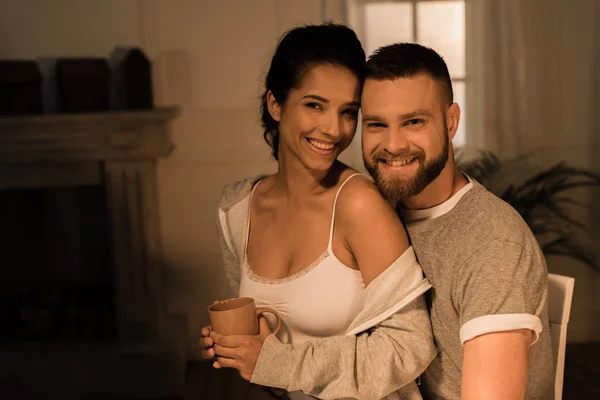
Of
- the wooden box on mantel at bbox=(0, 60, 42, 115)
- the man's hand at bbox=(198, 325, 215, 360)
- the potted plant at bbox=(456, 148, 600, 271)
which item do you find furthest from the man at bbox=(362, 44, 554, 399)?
the wooden box on mantel at bbox=(0, 60, 42, 115)

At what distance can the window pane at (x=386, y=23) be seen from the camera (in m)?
3.13

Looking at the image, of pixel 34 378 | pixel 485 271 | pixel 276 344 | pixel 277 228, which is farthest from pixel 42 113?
pixel 485 271

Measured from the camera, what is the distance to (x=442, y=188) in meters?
1.35

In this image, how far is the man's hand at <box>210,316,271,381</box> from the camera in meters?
1.34

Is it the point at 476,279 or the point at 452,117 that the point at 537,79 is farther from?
the point at 476,279

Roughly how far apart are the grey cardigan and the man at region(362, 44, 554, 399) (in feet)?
0.17

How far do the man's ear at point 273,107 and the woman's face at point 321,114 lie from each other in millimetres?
41

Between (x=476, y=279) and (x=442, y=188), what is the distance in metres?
0.21

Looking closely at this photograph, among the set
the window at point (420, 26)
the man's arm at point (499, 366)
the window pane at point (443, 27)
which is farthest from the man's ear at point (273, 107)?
the window pane at point (443, 27)

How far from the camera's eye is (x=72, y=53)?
3.11 meters

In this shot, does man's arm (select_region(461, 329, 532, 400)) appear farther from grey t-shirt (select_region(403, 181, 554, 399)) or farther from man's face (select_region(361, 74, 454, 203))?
man's face (select_region(361, 74, 454, 203))

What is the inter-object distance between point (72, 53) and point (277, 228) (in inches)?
74.4

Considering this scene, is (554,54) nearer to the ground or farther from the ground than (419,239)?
farther from the ground

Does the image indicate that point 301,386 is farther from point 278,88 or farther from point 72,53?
point 72,53
